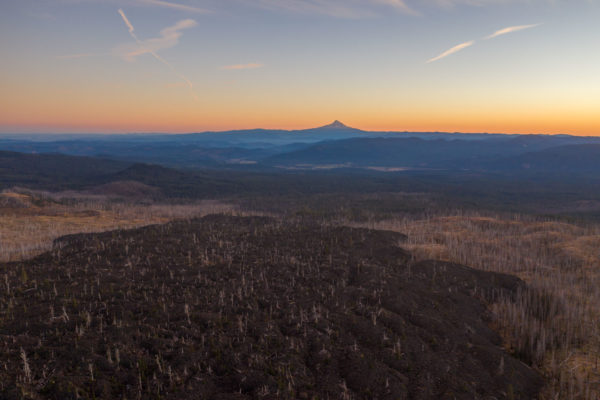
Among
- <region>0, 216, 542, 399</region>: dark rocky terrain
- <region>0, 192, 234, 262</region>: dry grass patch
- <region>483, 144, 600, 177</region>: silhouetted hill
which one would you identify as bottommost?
<region>0, 192, 234, 262</region>: dry grass patch

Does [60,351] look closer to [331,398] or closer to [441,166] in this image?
[331,398]

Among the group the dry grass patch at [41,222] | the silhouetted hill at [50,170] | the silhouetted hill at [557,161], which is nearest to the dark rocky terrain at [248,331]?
the dry grass patch at [41,222]

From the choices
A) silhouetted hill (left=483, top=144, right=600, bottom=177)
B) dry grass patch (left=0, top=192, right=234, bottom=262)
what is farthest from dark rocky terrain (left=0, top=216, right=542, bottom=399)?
silhouetted hill (left=483, top=144, right=600, bottom=177)

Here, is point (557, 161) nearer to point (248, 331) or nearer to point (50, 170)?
point (248, 331)

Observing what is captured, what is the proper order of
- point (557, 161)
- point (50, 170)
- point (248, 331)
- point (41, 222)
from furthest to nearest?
1. point (557, 161)
2. point (50, 170)
3. point (41, 222)
4. point (248, 331)

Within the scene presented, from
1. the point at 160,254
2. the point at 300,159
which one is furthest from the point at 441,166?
the point at 160,254

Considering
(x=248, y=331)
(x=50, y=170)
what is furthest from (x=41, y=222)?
(x=50, y=170)

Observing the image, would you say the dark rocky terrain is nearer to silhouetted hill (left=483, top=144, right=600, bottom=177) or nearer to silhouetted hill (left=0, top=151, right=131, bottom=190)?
silhouetted hill (left=0, top=151, right=131, bottom=190)

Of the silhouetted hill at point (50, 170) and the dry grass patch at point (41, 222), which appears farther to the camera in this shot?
the silhouetted hill at point (50, 170)

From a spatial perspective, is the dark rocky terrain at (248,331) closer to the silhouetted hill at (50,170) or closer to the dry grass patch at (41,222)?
the dry grass patch at (41,222)
